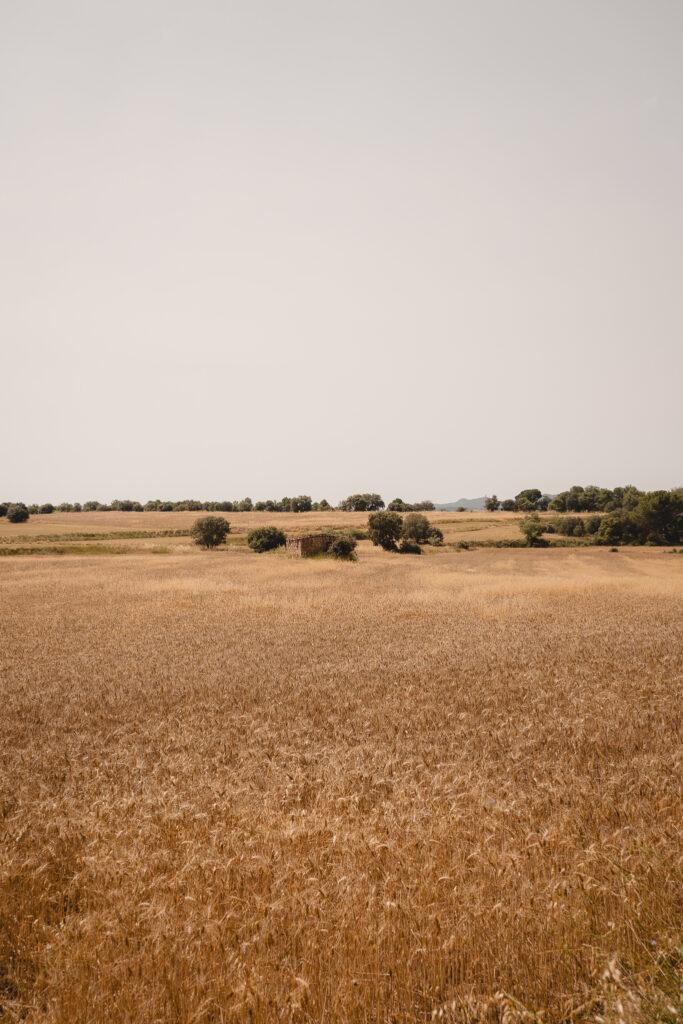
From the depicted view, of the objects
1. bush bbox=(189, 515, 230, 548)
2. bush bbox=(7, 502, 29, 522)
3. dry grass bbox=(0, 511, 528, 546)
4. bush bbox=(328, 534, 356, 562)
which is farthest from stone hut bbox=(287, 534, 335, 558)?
bush bbox=(7, 502, 29, 522)

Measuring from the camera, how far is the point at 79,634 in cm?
1828

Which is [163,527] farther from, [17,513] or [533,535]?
[533,535]

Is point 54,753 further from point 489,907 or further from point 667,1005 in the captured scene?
point 667,1005

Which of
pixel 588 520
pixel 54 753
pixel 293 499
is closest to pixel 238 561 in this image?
pixel 54 753

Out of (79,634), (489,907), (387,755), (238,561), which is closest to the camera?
(489,907)

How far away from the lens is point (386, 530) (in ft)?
230

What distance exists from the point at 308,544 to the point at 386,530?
16.6m

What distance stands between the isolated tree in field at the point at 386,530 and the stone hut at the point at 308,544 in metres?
12.1

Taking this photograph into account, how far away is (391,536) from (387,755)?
6287cm

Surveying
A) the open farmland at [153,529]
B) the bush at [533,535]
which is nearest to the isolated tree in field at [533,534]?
the bush at [533,535]

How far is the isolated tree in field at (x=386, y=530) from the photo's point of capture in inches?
2758

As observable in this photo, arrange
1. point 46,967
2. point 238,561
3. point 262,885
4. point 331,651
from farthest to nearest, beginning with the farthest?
point 238,561
point 331,651
point 262,885
point 46,967

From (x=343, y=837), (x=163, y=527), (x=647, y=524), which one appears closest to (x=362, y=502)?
(x=163, y=527)

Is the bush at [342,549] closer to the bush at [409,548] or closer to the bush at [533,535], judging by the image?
the bush at [409,548]
